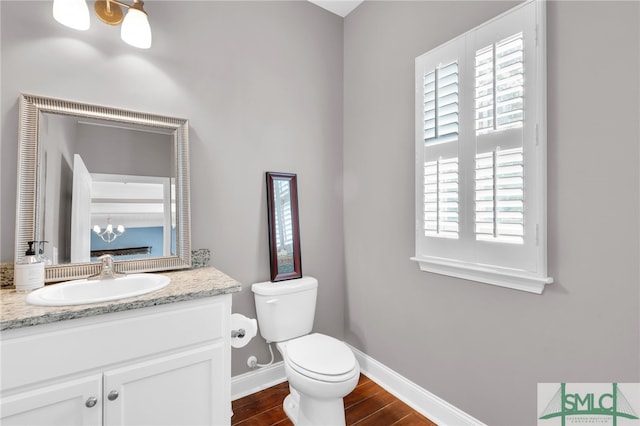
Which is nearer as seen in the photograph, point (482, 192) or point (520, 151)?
point (520, 151)

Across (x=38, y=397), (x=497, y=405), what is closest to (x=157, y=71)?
(x=38, y=397)

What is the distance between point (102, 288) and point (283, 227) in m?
1.06

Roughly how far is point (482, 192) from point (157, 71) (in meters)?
1.84

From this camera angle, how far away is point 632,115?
1.08 m

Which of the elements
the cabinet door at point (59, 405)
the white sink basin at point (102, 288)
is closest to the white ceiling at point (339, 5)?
the white sink basin at point (102, 288)

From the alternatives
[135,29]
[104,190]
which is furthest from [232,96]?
[104,190]

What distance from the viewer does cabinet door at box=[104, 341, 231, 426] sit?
1.14 meters

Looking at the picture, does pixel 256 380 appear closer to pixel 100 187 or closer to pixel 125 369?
pixel 125 369

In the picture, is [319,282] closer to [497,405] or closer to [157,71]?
[497,405]

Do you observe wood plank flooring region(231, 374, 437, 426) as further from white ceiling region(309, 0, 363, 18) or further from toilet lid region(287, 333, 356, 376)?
white ceiling region(309, 0, 363, 18)

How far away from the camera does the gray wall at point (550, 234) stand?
112cm

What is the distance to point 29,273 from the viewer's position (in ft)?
4.27

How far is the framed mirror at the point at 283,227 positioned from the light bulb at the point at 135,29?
3.18 feet

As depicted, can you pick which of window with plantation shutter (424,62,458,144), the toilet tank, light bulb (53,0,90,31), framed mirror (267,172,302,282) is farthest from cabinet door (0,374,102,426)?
window with plantation shutter (424,62,458,144)
